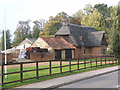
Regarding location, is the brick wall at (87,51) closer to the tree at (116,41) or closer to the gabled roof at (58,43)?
the gabled roof at (58,43)

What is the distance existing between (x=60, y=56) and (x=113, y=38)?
1741cm

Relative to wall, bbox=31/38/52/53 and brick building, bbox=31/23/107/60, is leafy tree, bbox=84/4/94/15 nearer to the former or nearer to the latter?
brick building, bbox=31/23/107/60

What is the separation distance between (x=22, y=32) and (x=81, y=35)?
50.5 meters

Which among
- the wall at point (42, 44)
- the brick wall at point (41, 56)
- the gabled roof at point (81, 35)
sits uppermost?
the gabled roof at point (81, 35)

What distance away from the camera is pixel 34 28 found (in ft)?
335

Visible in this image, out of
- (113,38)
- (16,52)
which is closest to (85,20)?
(16,52)

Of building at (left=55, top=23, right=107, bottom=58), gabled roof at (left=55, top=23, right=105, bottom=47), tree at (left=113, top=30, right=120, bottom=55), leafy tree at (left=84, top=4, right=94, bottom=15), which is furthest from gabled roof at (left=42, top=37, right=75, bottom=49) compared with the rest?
leafy tree at (left=84, top=4, right=94, bottom=15)

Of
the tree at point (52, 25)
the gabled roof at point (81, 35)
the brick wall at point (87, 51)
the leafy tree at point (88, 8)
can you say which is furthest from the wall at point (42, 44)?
the leafy tree at point (88, 8)

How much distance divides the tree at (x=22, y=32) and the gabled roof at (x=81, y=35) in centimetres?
4365

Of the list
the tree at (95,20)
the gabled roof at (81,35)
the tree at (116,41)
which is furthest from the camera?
the tree at (95,20)

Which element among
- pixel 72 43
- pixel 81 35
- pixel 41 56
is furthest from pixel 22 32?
pixel 41 56

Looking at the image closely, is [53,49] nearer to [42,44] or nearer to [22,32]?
[42,44]

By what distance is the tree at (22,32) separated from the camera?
99194 millimetres

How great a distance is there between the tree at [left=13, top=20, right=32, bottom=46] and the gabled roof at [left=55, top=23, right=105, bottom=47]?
43649 mm
